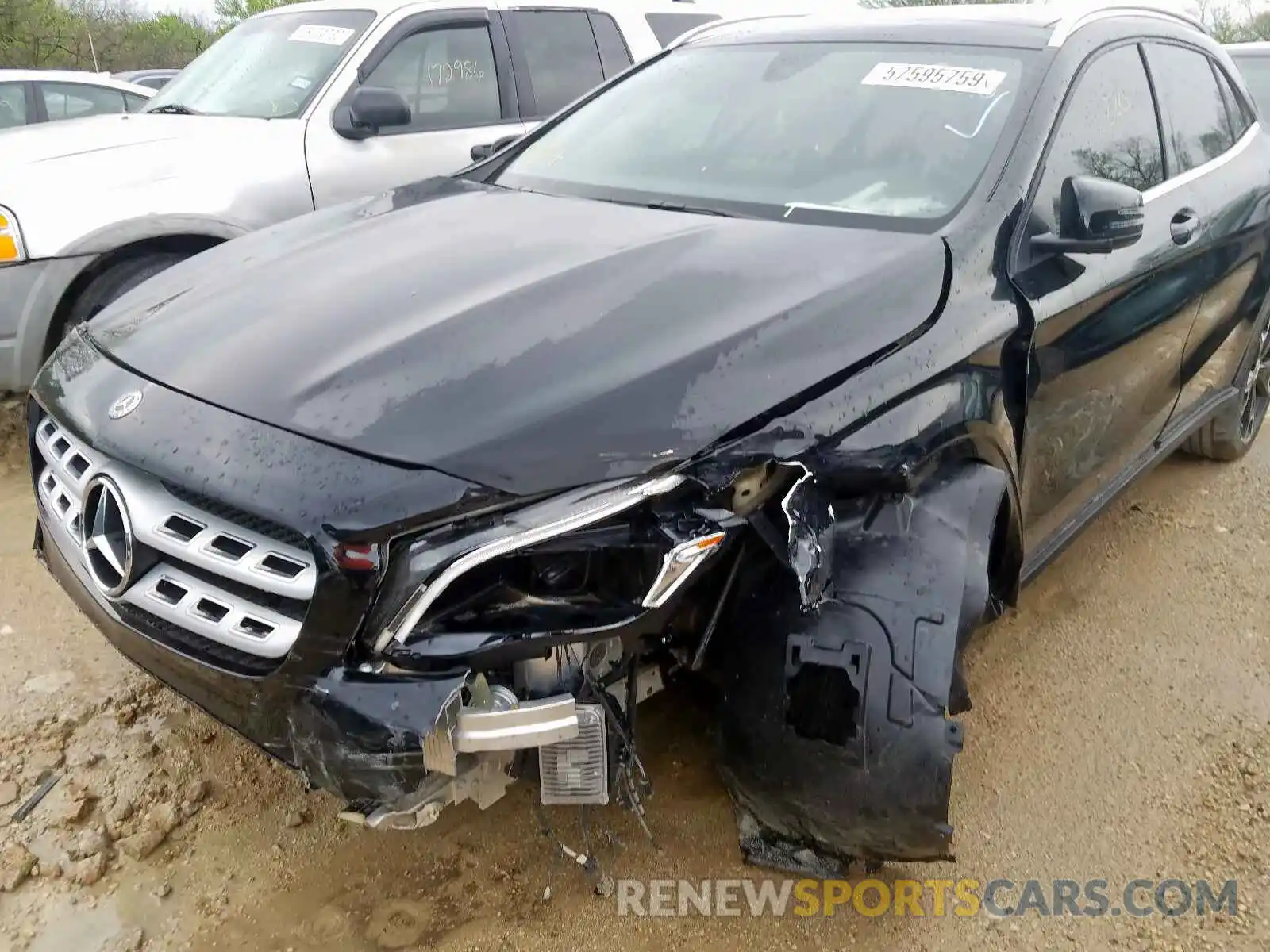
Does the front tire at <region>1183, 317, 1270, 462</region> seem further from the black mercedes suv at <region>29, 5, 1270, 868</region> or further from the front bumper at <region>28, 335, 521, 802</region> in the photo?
the front bumper at <region>28, 335, 521, 802</region>

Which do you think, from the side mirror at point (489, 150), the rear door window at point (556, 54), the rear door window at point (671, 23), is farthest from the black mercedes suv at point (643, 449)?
the rear door window at point (671, 23)

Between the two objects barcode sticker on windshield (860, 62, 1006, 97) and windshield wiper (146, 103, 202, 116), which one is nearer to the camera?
barcode sticker on windshield (860, 62, 1006, 97)

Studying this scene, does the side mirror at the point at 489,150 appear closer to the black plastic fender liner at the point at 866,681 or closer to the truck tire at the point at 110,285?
the truck tire at the point at 110,285

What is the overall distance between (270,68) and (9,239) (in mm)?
1680

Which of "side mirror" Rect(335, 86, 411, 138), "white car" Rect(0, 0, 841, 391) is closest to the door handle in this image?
"white car" Rect(0, 0, 841, 391)

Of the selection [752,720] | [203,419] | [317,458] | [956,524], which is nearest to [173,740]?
[203,419]

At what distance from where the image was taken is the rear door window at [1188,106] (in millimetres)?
3180

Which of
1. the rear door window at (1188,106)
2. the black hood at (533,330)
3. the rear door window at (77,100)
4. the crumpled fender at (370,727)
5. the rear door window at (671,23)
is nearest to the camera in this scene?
the crumpled fender at (370,727)

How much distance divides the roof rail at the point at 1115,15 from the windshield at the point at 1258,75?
11.3 feet

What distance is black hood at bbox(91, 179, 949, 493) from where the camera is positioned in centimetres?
173

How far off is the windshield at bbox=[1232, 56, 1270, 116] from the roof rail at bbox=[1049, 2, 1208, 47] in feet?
11.3

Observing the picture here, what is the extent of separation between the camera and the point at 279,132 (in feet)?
14.6

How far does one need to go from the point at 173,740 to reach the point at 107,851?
0.37 metres

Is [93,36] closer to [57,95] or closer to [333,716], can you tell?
[57,95]
